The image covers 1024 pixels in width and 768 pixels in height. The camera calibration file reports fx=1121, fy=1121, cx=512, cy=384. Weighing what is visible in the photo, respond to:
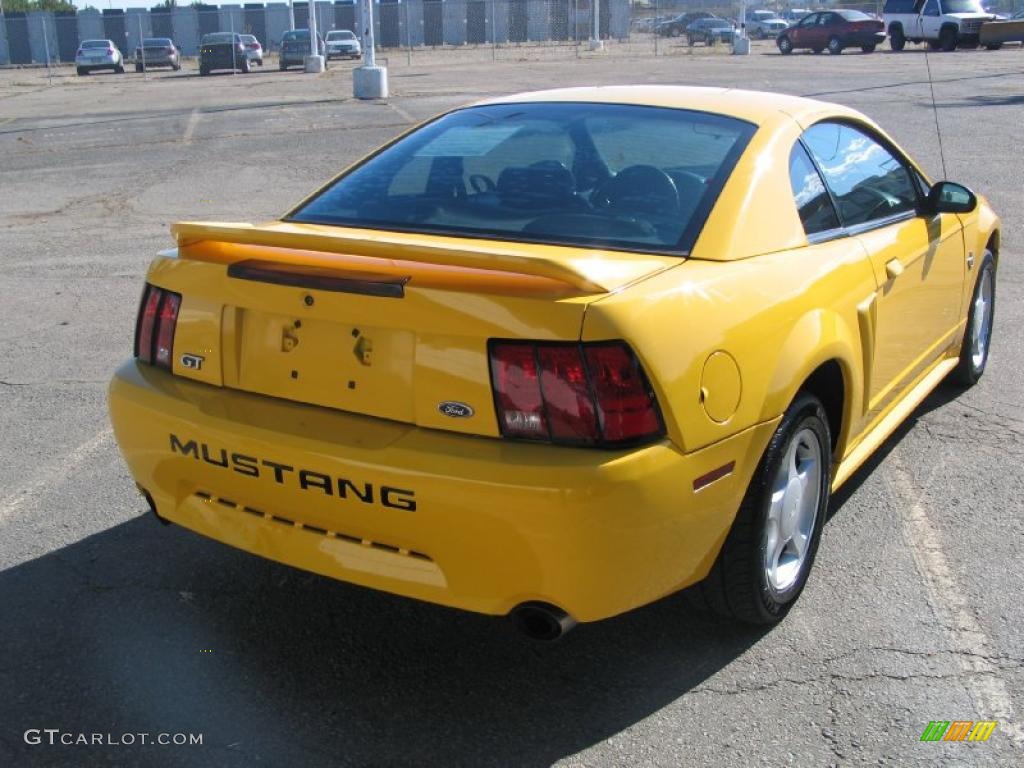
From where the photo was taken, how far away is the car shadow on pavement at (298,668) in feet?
9.45

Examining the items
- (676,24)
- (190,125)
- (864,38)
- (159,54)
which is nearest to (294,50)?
(159,54)

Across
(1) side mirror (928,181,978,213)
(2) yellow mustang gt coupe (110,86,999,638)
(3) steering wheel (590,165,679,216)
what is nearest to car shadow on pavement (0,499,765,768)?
(2) yellow mustang gt coupe (110,86,999,638)

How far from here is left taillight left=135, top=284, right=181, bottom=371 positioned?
333 cm

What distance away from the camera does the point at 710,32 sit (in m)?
50.1

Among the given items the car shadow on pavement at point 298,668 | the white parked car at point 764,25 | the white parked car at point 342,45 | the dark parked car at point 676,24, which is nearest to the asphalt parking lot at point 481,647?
the car shadow on pavement at point 298,668

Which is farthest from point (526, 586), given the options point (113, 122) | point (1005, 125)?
point (113, 122)

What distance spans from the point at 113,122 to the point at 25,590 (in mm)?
18993

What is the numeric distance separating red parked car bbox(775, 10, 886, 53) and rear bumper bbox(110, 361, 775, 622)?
4108 centimetres

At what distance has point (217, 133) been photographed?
18266 mm

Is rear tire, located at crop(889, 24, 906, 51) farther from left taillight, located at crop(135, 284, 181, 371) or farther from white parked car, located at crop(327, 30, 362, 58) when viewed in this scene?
left taillight, located at crop(135, 284, 181, 371)

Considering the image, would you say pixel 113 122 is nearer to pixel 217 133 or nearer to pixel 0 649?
pixel 217 133

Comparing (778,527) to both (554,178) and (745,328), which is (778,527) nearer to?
(745,328)

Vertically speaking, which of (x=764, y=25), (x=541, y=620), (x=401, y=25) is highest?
(x=401, y=25)

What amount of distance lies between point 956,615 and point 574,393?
1639 millimetres
